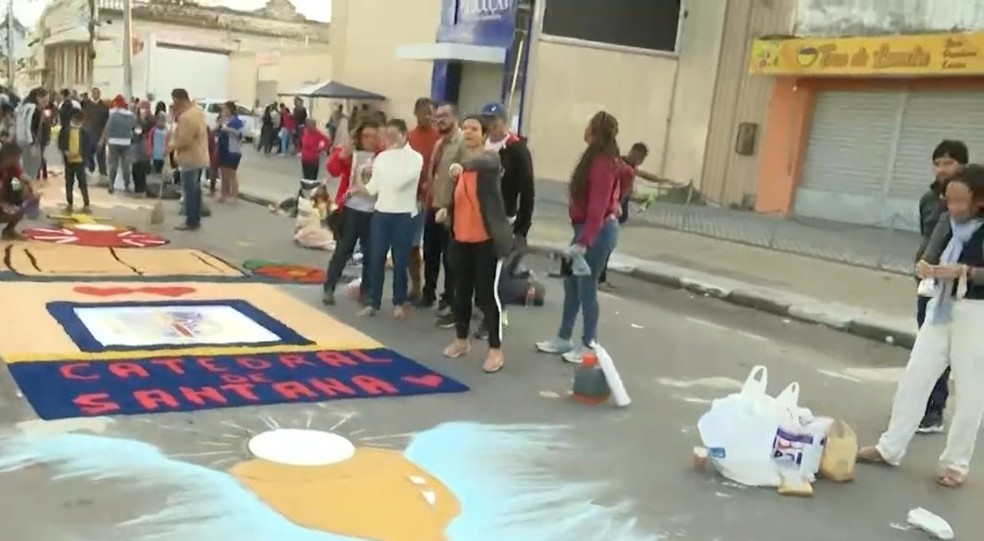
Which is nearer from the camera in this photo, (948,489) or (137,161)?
(948,489)

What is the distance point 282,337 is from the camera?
7.39m

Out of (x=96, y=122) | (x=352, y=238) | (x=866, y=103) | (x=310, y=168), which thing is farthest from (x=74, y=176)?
(x=866, y=103)

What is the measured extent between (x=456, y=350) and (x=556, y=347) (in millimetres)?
863

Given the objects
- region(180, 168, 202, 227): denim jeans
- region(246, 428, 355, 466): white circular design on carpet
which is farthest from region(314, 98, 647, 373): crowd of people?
→ region(180, 168, 202, 227): denim jeans

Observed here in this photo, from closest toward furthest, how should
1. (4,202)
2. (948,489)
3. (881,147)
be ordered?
(948,489) < (4,202) < (881,147)

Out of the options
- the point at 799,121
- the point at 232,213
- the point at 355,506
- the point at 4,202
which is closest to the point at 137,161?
the point at 232,213

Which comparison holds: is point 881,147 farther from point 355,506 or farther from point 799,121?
point 355,506

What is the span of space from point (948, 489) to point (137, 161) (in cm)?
1469

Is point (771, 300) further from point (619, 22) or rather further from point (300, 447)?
point (619, 22)

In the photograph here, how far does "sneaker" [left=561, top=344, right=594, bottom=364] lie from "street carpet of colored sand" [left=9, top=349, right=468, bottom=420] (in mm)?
1172

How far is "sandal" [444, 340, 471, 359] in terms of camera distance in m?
7.25

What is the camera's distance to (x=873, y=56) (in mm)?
17750

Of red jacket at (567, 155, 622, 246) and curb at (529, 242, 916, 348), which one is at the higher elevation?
red jacket at (567, 155, 622, 246)

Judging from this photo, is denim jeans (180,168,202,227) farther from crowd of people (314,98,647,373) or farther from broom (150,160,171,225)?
crowd of people (314,98,647,373)
